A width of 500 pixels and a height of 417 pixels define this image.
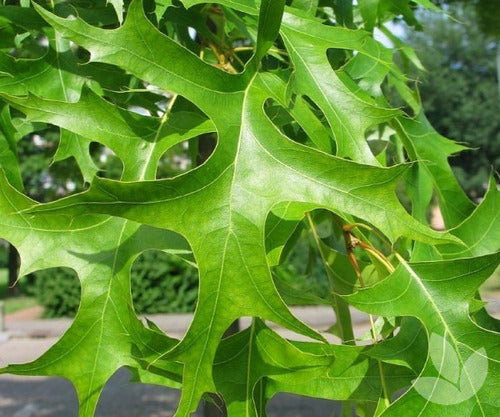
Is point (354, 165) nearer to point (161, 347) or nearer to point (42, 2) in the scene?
point (161, 347)

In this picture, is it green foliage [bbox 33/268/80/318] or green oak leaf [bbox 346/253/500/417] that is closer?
green oak leaf [bbox 346/253/500/417]

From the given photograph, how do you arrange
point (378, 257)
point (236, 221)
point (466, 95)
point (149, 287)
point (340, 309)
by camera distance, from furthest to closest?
1. point (466, 95)
2. point (149, 287)
3. point (340, 309)
4. point (378, 257)
5. point (236, 221)

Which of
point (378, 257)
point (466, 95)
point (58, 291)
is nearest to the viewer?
point (378, 257)

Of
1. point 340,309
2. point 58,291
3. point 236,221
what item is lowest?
point 58,291

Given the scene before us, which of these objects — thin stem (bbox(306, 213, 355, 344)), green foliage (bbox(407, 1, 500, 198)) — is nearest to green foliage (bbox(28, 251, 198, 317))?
thin stem (bbox(306, 213, 355, 344))

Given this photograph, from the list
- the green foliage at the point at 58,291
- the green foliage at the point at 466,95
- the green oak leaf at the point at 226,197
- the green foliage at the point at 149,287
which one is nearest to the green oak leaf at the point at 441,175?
the green oak leaf at the point at 226,197

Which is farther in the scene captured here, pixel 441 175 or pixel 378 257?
pixel 441 175

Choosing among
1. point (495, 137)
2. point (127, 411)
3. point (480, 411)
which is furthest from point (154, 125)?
point (495, 137)

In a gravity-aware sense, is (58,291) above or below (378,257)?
below

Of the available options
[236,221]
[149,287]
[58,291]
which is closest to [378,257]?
[236,221]

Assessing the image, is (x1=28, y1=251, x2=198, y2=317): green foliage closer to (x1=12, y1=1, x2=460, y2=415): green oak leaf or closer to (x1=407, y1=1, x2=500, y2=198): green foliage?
(x1=12, y1=1, x2=460, y2=415): green oak leaf

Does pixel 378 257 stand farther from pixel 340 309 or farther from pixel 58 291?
pixel 58 291
